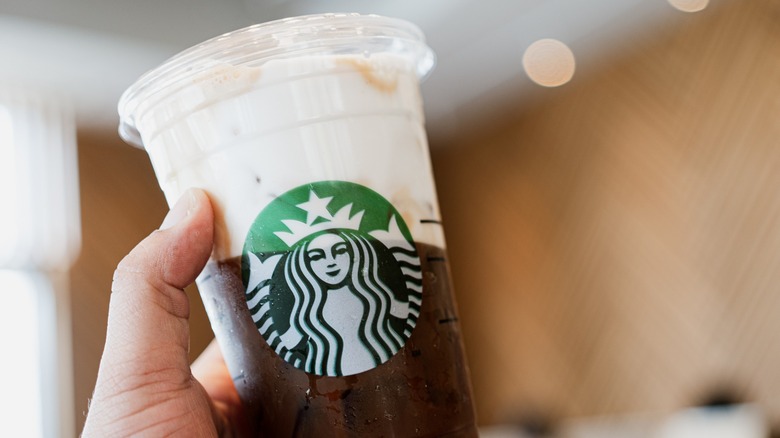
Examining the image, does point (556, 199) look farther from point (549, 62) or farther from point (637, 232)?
point (549, 62)

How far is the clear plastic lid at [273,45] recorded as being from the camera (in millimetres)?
731

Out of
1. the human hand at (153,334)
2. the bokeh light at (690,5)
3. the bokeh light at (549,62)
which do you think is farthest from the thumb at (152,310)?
the bokeh light at (549,62)

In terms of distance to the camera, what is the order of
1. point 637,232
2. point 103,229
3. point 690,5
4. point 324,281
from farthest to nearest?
point 103,229
point 637,232
point 690,5
point 324,281

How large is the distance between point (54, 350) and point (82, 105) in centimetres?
115

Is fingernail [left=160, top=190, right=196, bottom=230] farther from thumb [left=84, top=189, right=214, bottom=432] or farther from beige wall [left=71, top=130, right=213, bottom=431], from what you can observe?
beige wall [left=71, top=130, right=213, bottom=431]

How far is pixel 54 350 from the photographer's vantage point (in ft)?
10.2

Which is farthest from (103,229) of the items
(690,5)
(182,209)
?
(182,209)

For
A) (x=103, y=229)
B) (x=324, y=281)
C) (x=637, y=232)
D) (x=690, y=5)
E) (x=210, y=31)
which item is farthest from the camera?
(x=210, y=31)

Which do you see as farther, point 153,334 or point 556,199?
point 556,199

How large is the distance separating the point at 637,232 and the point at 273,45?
2755 mm

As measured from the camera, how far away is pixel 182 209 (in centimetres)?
72

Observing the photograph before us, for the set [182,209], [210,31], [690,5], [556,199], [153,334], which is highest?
[210,31]

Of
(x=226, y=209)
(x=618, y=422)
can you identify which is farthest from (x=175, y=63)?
(x=618, y=422)

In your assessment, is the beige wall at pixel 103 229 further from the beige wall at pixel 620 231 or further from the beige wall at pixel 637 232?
the beige wall at pixel 637 232
